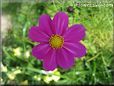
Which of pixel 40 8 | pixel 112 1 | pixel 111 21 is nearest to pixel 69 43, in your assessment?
pixel 112 1

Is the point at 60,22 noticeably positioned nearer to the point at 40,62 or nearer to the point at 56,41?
the point at 56,41

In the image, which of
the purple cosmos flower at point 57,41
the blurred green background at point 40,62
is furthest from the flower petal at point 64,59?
the blurred green background at point 40,62

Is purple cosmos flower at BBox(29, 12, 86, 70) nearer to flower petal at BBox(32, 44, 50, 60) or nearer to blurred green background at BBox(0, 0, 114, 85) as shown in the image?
flower petal at BBox(32, 44, 50, 60)

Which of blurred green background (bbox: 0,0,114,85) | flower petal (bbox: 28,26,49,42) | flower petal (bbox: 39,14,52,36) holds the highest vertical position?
flower petal (bbox: 39,14,52,36)

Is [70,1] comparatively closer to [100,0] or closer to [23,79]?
[100,0]

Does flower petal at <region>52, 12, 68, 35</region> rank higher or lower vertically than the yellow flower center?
higher

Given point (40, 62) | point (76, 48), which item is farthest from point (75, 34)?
point (40, 62)

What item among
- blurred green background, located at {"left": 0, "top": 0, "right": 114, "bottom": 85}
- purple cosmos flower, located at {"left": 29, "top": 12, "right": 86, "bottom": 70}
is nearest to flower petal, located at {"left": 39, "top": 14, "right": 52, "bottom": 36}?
purple cosmos flower, located at {"left": 29, "top": 12, "right": 86, "bottom": 70}

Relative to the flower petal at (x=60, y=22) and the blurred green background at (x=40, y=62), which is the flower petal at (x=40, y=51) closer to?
the flower petal at (x=60, y=22)
